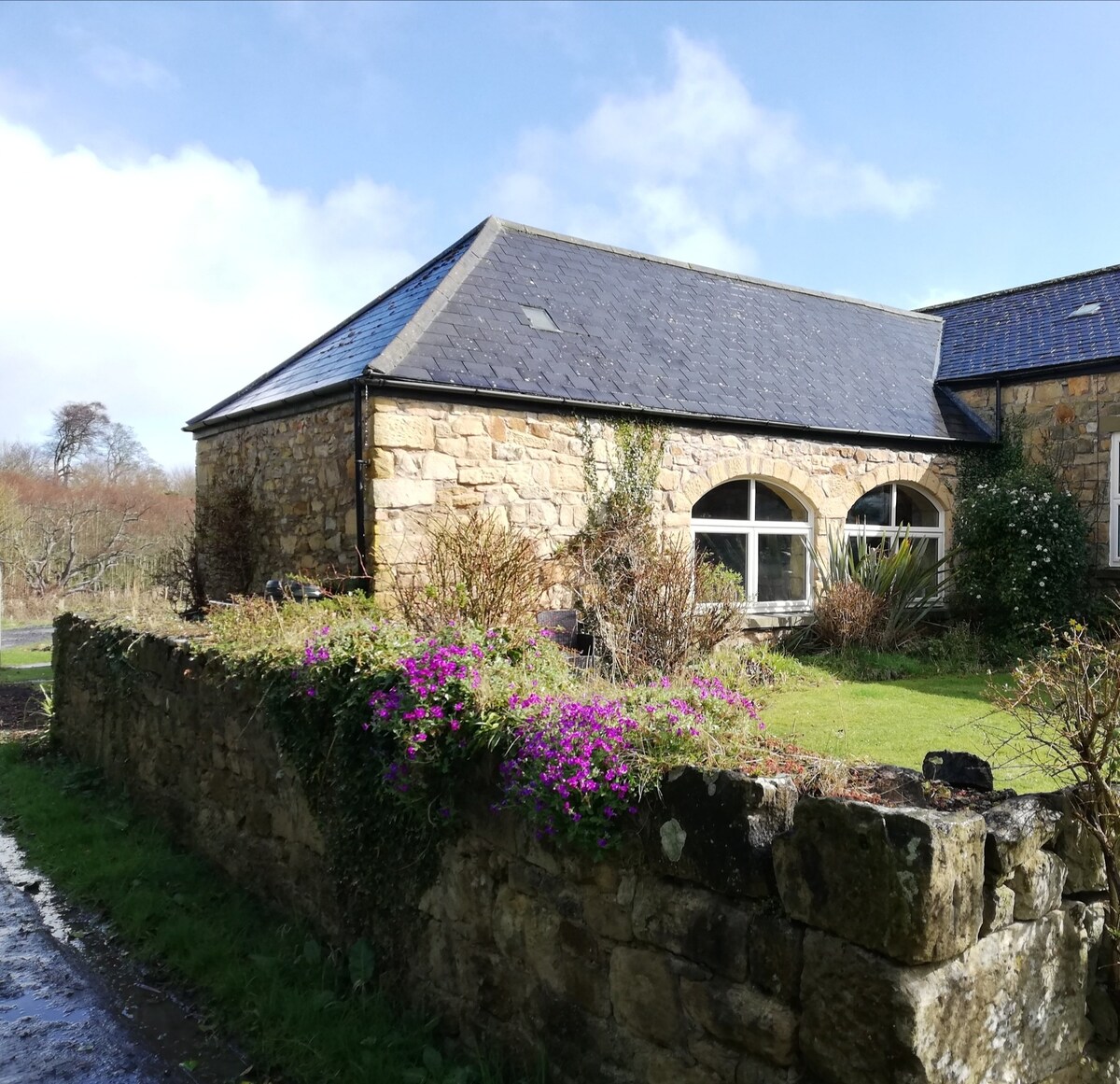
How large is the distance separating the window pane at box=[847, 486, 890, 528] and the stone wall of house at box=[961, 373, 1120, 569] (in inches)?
90.5

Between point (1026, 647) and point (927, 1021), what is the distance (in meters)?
10.2

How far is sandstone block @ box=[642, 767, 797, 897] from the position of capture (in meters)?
2.69

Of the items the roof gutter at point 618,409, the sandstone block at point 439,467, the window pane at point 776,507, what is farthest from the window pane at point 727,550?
the sandstone block at point 439,467

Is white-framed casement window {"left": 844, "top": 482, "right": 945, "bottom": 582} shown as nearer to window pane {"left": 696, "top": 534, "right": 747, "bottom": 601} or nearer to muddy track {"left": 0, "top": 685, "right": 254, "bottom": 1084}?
window pane {"left": 696, "top": 534, "right": 747, "bottom": 601}

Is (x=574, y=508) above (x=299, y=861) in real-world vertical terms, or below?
above

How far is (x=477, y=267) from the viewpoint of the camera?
36.9 feet

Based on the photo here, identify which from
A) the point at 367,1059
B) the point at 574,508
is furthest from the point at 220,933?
the point at 574,508

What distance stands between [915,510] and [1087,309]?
4311 millimetres

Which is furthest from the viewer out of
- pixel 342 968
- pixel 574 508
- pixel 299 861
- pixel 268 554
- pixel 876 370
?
pixel 876 370

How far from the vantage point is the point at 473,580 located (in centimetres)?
742

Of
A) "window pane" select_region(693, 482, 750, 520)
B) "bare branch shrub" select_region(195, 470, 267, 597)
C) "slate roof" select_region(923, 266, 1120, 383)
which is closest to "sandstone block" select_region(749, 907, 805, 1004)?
"window pane" select_region(693, 482, 750, 520)

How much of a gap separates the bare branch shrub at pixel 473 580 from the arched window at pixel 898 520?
222 inches

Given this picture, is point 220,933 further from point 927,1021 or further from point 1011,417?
point 1011,417

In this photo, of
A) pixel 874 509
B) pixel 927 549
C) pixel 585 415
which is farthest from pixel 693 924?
pixel 927 549
